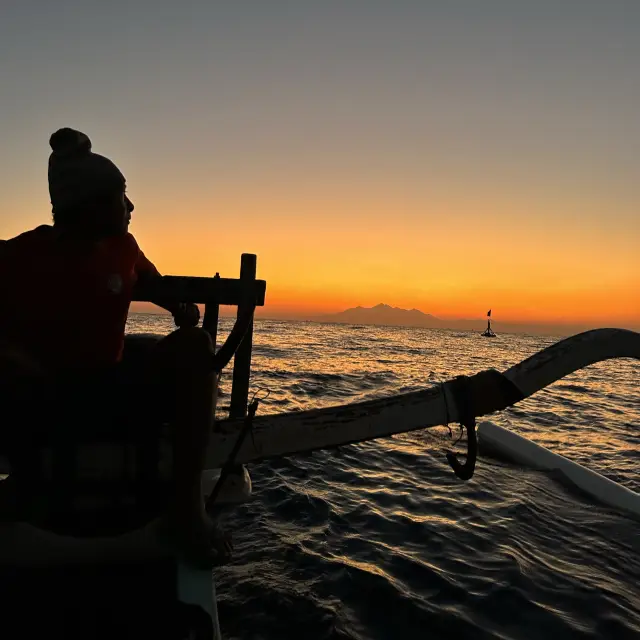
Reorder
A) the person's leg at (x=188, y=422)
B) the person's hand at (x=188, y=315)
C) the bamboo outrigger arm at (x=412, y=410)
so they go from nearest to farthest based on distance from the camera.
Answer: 1. the person's leg at (x=188, y=422)
2. the bamboo outrigger arm at (x=412, y=410)
3. the person's hand at (x=188, y=315)

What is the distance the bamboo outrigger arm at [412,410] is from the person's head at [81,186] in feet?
4.24

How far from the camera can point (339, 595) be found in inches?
151

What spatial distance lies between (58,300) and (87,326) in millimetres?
178

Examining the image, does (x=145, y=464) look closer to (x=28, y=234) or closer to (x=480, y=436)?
(x=28, y=234)

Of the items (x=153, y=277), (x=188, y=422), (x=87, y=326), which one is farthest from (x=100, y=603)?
(x=153, y=277)

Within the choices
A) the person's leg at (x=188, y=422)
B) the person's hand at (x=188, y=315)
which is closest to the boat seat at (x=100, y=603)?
the person's leg at (x=188, y=422)

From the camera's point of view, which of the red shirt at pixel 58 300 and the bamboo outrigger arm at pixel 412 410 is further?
the bamboo outrigger arm at pixel 412 410

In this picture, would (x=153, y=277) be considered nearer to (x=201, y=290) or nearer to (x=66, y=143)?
(x=201, y=290)

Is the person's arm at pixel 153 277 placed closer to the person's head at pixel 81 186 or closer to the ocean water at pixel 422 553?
the person's head at pixel 81 186

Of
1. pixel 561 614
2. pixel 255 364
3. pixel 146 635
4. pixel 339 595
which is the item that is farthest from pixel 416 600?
pixel 255 364

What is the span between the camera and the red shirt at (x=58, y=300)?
219cm

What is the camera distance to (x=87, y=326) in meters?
2.29

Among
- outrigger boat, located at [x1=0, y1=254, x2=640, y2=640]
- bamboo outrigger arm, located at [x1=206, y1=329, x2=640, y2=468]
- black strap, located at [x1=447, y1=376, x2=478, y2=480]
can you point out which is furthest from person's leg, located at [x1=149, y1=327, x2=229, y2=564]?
black strap, located at [x1=447, y1=376, x2=478, y2=480]

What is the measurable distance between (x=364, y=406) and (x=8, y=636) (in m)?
2.19
